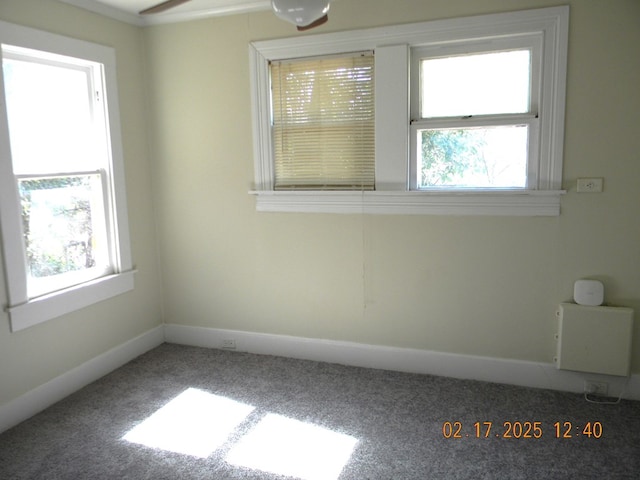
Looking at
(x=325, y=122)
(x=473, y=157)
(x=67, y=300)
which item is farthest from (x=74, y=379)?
(x=473, y=157)

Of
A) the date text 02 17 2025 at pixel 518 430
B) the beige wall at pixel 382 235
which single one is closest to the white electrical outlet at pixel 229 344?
the beige wall at pixel 382 235

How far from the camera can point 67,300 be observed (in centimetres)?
313

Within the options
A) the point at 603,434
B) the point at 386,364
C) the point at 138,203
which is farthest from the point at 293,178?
the point at 603,434

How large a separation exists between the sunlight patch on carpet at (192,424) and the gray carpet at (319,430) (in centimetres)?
1

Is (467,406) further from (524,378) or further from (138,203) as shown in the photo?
(138,203)

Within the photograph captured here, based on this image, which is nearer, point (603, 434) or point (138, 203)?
point (603, 434)

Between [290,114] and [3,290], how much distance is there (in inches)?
81.2

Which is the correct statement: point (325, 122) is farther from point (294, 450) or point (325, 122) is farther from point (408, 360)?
point (294, 450)

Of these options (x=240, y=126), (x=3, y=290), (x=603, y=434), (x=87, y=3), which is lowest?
(x=603, y=434)

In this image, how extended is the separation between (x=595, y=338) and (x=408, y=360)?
3.79 ft

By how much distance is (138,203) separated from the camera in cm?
376

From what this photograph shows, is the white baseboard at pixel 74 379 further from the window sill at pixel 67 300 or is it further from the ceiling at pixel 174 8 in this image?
the ceiling at pixel 174 8

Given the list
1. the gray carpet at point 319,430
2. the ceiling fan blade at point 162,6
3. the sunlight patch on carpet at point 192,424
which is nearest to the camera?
the ceiling fan blade at point 162,6

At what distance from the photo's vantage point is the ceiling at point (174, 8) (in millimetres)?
3287
